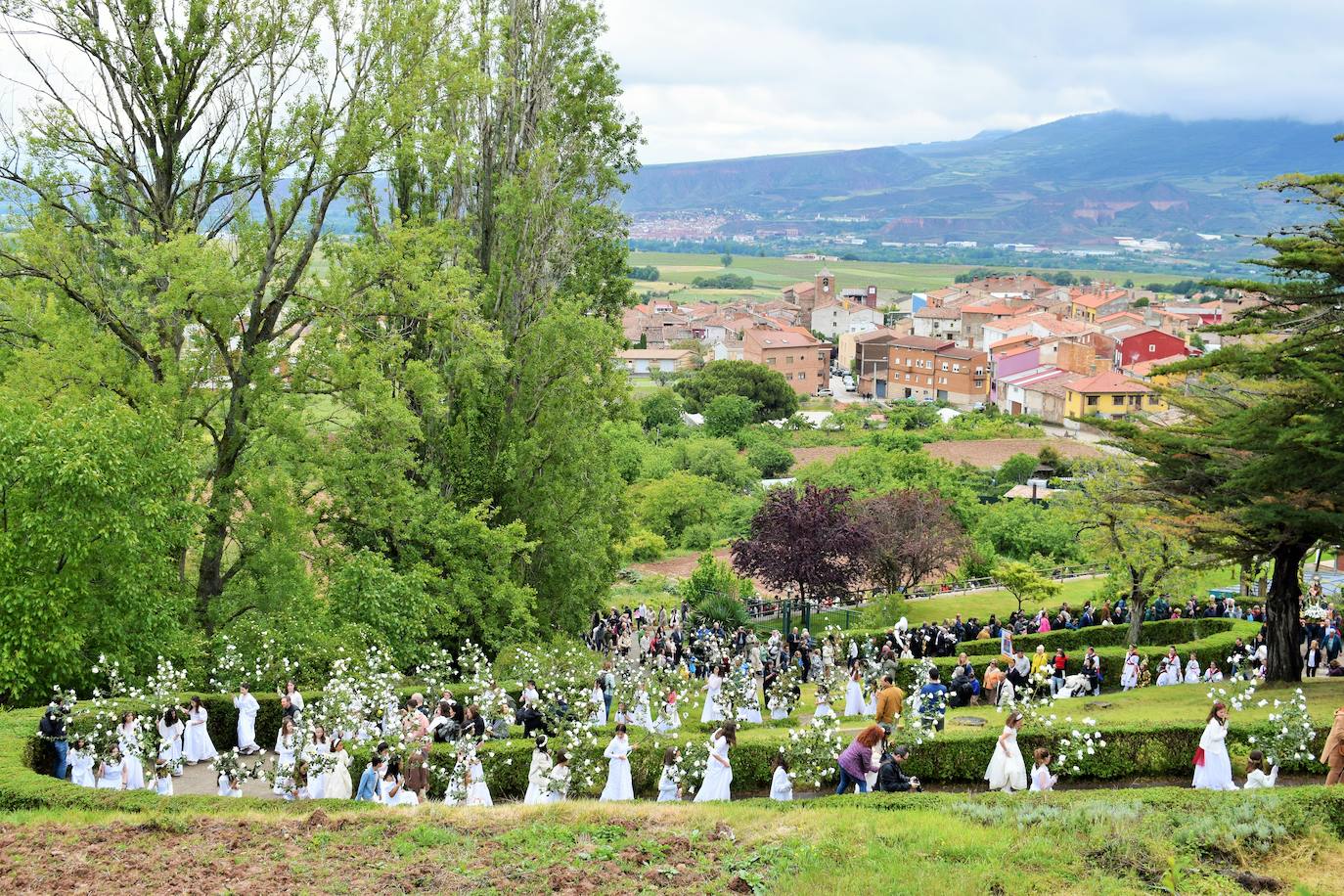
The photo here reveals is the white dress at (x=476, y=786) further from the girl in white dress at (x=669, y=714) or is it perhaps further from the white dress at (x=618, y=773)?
the girl in white dress at (x=669, y=714)

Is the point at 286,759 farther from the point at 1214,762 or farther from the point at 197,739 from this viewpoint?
the point at 1214,762

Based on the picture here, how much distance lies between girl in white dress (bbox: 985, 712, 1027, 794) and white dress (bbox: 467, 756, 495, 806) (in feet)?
20.4

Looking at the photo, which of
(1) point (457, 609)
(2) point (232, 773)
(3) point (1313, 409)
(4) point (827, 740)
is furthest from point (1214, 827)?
(1) point (457, 609)

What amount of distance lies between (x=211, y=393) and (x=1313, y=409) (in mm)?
19183

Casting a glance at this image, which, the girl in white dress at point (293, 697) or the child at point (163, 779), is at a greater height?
the girl in white dress at point (293, 697)

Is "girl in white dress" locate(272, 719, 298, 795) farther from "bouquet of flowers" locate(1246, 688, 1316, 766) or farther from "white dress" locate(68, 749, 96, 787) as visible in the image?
"bouquet of flowers" locate(1246, 688, 1316, 766)

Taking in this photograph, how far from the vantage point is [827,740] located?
1584cm

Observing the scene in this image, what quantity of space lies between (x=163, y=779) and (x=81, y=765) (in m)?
1.04

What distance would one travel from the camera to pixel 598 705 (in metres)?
19.7

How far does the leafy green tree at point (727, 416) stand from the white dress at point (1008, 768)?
3401 inches

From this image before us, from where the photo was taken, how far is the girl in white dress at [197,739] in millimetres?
17438

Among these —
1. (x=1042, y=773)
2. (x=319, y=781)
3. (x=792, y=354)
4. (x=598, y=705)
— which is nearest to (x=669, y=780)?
(x=598, y=705)

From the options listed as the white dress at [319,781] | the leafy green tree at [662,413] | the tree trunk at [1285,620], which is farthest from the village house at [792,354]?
the white dress at [319,781]

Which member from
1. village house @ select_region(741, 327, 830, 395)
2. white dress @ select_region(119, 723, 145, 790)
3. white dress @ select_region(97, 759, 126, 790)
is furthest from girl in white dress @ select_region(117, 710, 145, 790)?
village house @ select_region(741, 327, 830, 395)
